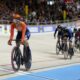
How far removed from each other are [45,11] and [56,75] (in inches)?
1279

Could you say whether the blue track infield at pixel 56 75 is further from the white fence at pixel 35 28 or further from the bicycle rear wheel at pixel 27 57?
the white fence at pixel 35 28

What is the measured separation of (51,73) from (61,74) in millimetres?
356

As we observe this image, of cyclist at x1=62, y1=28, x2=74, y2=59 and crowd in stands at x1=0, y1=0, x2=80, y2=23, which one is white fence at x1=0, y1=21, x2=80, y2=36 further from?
cyclist at x1=62, y1=28, x2=74, y2=59

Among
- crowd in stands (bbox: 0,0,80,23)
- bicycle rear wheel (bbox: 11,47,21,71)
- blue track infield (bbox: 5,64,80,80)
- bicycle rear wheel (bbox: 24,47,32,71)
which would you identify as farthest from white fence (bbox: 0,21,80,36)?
bicycle rear wheel (bbox: 11,47,21,71)

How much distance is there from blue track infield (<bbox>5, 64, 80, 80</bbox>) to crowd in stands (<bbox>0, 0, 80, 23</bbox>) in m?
22.9

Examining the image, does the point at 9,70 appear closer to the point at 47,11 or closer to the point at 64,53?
the point at 64,53

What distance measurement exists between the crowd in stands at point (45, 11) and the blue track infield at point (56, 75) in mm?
22914

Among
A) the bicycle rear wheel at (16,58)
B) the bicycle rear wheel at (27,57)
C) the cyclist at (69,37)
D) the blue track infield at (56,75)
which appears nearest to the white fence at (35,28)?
the cyclist at (69,37)

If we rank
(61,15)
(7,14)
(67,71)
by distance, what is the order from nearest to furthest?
(67,71) < (7,14) < (61,15)

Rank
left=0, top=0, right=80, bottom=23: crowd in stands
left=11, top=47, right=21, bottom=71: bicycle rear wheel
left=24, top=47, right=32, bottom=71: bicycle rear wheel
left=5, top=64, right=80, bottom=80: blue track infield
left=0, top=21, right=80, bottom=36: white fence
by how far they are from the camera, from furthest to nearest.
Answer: left=0, top=0, right=80, bottom=23: crowd in stands, left=0, top=21, right=80, bottom=36: white fence, left=24, top=47, right=32, bottom=71: bicycle rear wheel, left=11, top=47, right=21, bottom=71: bicycle rear wheel, left=5, top=64, right=80, bottom=80: blue track infield

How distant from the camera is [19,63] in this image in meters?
11.8

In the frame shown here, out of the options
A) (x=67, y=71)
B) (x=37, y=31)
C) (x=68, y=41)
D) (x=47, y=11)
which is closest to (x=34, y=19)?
(x=37, y=31)

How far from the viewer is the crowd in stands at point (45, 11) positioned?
38188 mm

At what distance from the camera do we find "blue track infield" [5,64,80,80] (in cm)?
1084
